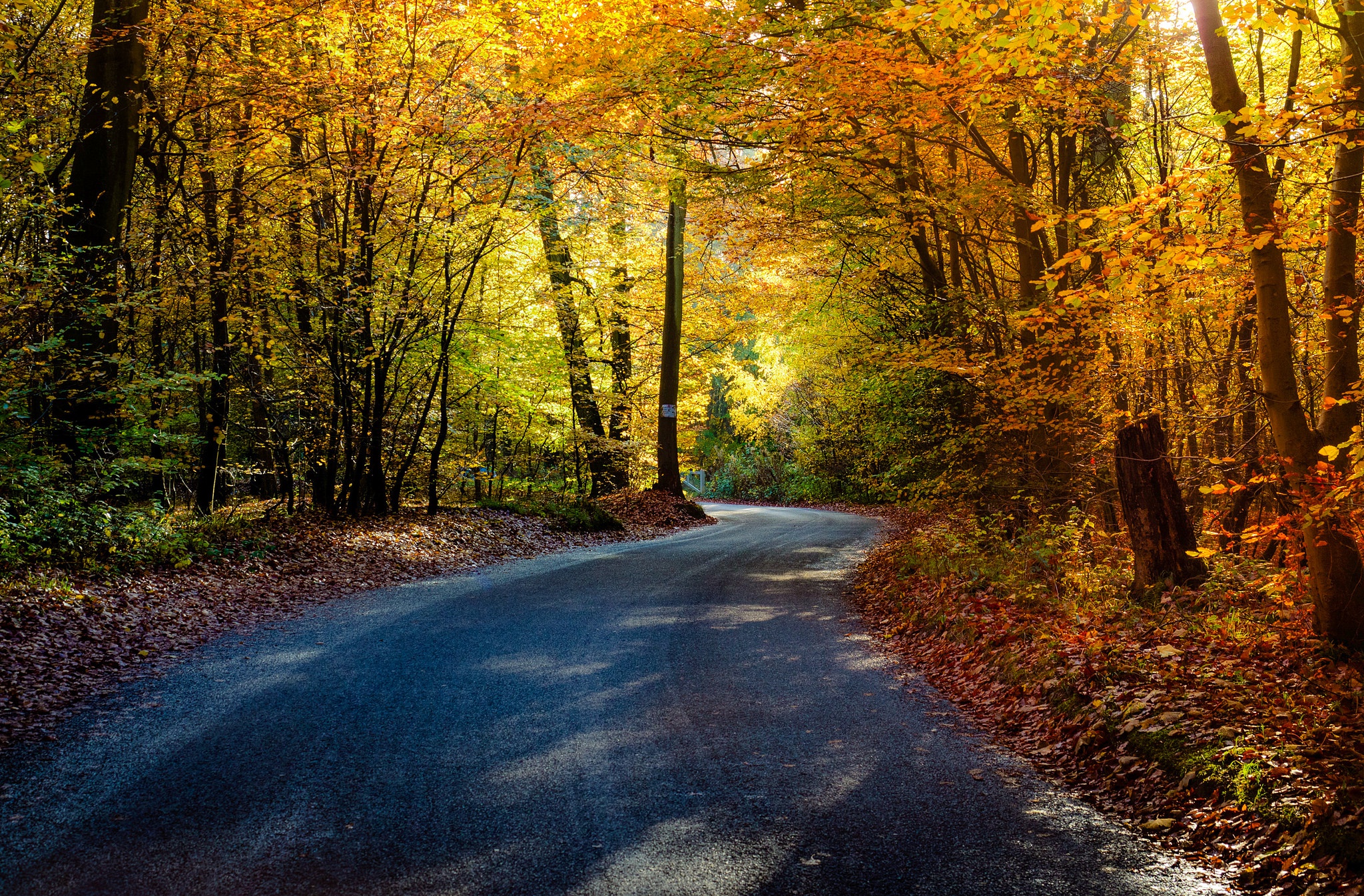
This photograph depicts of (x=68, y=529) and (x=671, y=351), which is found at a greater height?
(x=671, y=351)

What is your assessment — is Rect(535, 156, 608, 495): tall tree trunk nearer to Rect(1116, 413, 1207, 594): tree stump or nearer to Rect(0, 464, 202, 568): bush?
Rect(0, 464, 202, 568): bush

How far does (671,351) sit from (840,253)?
8.14 metres

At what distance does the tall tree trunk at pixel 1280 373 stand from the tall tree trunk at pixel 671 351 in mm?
17677

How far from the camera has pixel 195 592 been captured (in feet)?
29.6

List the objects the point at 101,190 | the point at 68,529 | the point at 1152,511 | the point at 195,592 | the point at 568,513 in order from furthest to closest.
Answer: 1. the point at 568,513
2. the point at 101,190
3. the point at 195,592
4. the point at 68,529
5. the point at 1152,511

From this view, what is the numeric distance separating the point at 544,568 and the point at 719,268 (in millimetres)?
13504

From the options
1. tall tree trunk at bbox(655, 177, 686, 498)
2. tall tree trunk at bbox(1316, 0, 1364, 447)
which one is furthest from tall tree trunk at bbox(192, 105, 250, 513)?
tall tree trunk at bbox(1316, 0, 1364, 447)

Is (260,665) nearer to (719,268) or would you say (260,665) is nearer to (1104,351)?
(1104,351)

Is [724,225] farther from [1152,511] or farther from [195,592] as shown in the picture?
[195,592]

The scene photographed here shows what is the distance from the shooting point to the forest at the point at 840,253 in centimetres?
568

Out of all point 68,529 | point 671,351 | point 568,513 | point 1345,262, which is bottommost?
point 568,513

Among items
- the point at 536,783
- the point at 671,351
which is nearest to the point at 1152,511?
the point at 536,783

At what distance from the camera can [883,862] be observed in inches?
153

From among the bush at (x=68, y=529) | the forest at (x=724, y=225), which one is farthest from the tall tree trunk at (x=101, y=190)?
the bush at (x=68, y=529)
